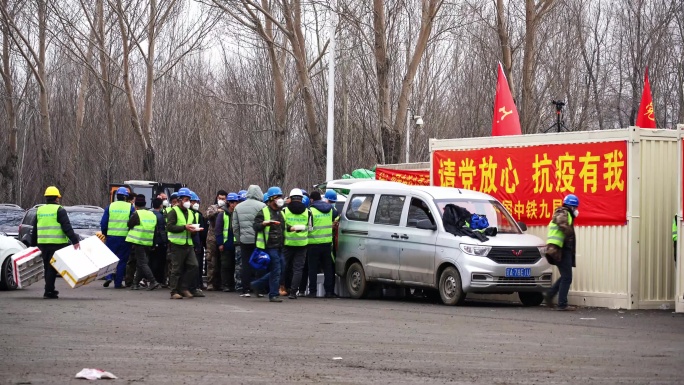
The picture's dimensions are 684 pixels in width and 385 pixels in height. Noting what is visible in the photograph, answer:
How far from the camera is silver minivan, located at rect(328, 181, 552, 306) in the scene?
62.8 feet

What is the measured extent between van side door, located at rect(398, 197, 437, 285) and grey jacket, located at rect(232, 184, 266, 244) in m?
2.90

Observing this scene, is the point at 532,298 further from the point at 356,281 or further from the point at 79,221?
the point at 79,221

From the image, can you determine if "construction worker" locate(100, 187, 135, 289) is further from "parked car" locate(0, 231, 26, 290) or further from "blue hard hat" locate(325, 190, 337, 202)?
"blue hard hat" locate(325, 190, 337, 202)

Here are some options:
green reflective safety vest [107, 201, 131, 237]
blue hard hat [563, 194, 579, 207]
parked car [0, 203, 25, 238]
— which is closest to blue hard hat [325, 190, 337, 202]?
green reflective safety vest [107, 201, 131, 237]

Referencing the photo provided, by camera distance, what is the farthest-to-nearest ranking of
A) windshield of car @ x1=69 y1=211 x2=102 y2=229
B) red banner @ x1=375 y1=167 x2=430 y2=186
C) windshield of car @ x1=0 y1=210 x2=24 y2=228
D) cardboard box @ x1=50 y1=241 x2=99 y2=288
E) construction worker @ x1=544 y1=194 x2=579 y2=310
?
windshield of car @ x1=0 y1=210 x2=24 y2=228 → windshield of car @ x1=69 y1=211 x2=102 y2=229 → red banner @ x1=375 y1=167 x2=430 y2=186 → cardboard box @ x1=50 y1=241 x2=99 y2=288 → construction worker @ x1=544 y1=194 x2=579 y2=310

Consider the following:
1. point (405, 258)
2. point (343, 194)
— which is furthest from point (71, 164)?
point (405, 258)

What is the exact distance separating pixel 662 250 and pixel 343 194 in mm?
8528

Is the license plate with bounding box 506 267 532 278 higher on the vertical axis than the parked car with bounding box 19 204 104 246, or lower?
lower

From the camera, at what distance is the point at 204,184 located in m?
55.2

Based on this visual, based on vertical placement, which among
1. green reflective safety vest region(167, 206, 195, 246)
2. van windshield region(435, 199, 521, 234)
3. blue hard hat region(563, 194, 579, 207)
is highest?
blue hard hat region(563, 194, 579, 207)

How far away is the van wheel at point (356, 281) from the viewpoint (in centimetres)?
2122

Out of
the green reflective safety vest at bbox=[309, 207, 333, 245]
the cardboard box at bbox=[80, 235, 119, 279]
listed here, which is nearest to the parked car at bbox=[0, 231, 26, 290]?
the cardboard box at bbox=[80, 235, 119, 279]

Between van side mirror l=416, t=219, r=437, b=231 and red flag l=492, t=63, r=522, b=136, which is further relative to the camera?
red flag l=492, t=63, r=522, b=136

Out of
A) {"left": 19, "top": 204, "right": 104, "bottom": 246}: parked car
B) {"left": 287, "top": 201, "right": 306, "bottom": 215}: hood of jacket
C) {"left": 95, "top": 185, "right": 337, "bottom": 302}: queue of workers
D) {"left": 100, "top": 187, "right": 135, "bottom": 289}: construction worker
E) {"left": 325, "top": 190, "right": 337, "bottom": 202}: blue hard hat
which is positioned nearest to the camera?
{"left": 95, "top": 185, "right": 337, "bottom": 302}: queue of workers
